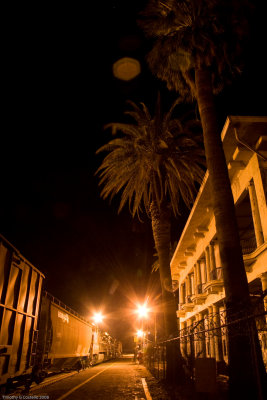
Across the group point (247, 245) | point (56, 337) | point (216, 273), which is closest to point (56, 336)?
point (56, 337)

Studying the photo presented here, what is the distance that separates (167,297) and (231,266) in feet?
26.5

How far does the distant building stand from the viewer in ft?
41.5

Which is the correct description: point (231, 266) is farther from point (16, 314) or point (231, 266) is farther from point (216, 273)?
point (216, 273)

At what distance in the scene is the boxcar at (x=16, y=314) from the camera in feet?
26.1

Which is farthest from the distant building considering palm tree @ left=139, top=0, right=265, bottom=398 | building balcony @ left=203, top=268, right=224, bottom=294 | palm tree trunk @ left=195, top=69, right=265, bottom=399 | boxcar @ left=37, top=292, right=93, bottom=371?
boxcar @ left=37, top=292, right=93, bottom=371

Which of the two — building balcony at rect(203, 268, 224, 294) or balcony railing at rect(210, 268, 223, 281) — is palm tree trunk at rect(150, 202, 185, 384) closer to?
building balcony at rect(203, 268, 224, 294)

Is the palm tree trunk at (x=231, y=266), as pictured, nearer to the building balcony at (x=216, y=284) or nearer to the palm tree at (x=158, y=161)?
the palm tree at (x=158, y=161)

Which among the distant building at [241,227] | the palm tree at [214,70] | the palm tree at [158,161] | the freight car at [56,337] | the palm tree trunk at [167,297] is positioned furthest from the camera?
the palm tree at [158,161]

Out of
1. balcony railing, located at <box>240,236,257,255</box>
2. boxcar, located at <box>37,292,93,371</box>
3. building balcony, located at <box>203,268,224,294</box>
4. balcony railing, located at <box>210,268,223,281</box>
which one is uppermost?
balcony railing, located at <box>240,236,257,255</box>

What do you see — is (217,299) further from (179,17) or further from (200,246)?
(179,17)

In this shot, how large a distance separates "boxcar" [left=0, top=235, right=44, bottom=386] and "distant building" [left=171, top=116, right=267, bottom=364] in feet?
16.0

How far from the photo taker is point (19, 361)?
29.9ft

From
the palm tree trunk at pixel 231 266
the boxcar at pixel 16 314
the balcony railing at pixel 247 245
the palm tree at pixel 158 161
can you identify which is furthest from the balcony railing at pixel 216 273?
the palm tree trunk at pixel 231 266

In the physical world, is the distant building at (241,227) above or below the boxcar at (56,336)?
above
